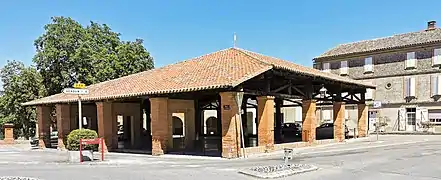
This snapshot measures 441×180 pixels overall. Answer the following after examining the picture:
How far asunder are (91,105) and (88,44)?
10.2m

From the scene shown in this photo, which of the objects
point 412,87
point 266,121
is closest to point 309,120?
point 266,121

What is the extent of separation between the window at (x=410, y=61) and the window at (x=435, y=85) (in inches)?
77.1

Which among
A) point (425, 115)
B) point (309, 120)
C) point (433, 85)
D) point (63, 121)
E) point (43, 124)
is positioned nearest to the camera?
point (309, 120)

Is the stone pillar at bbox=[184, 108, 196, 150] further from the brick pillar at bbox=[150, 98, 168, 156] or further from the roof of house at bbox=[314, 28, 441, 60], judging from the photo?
the roof of house at bbox=[314, 28, 441, 60]

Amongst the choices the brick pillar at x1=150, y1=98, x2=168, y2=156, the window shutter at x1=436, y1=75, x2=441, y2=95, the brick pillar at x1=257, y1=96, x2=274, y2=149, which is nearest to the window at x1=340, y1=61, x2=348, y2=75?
the window shutter at x1=436, y1=75, x2=441, y2=95

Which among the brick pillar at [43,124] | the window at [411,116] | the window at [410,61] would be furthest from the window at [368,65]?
the brick pillar at [43,124]

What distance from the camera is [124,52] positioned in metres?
36.6

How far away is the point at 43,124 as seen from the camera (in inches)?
1003

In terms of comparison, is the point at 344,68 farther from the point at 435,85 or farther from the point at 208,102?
the point at 208,102

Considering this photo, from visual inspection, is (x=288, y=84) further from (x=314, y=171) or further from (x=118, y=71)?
(x=118, y=71)

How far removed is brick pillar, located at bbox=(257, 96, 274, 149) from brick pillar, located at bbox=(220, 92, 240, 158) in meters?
1.90

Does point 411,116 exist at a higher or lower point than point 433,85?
lower

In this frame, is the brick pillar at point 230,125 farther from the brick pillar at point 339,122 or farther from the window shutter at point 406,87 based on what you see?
the window shutter at point 406,87

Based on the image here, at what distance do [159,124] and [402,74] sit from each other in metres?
26.5
